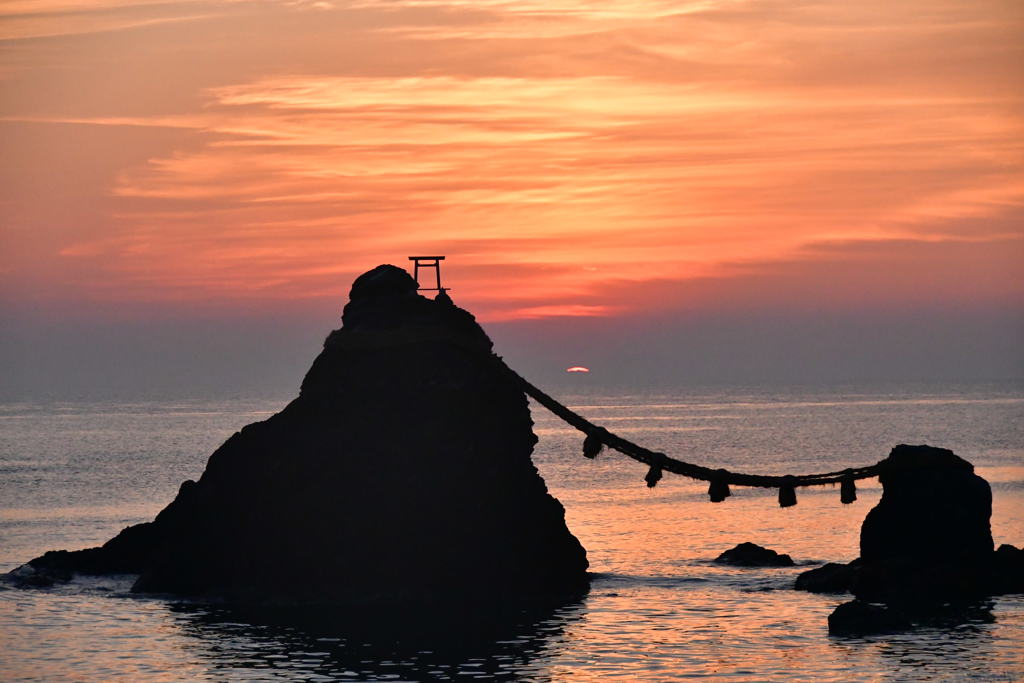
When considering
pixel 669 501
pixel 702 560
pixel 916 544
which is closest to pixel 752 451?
pixel 669 501

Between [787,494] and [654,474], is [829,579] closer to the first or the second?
[787,494]

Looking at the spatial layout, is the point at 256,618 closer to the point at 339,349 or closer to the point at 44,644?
the point at 44,644

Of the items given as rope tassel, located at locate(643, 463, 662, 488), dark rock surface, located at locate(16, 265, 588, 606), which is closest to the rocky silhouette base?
rope tassel, located at locate(643, 463, 662, 488)

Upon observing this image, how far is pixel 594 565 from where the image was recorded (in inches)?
2589

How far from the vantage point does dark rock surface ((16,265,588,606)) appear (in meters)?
52.7

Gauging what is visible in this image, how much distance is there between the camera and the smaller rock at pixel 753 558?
2505 inches

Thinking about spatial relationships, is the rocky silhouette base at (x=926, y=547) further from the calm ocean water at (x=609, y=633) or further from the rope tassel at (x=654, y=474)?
the rope tassel at (x=654, y=474)

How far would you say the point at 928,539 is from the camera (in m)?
54.7

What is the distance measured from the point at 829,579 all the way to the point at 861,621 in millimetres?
8413

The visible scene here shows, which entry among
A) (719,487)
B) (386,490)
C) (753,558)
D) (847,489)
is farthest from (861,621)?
(753,558)

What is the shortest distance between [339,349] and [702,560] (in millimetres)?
21568

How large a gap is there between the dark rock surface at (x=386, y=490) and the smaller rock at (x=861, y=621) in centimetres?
1181

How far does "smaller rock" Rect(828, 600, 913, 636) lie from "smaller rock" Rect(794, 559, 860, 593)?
698 centimetres

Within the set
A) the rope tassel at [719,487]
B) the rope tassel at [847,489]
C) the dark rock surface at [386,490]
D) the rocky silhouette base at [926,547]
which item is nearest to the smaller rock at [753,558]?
the rocky silhouette base at [926,547]
